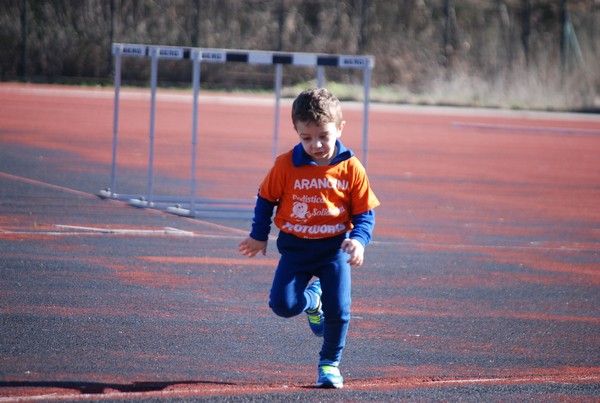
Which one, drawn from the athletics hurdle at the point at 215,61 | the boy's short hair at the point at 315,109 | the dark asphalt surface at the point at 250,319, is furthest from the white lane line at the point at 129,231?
the boy's short hair at the point at 315,109

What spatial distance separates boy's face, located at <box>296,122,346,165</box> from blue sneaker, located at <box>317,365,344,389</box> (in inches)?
43.3

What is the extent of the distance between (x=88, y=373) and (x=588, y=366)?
9.49 feet

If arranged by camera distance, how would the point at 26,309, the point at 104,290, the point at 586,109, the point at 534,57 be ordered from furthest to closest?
the point at 534,57 → the point at 586,109 → the point at 104,290 → the point at 26,309

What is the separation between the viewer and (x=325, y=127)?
5.48 m

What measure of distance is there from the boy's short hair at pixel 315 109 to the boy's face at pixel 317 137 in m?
0.03

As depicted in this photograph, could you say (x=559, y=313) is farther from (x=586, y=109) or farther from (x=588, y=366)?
(x=586, y=109)

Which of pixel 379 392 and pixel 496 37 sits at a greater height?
Result: pixel 496 37

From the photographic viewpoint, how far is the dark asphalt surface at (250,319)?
5.71 meters

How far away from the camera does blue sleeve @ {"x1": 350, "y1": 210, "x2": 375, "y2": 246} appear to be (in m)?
5.57

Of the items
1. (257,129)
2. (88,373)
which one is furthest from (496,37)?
(88,373)

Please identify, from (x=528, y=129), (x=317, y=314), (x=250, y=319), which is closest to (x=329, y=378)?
(x=317, y=314)

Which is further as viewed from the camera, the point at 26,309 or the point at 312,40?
the point at 312,40

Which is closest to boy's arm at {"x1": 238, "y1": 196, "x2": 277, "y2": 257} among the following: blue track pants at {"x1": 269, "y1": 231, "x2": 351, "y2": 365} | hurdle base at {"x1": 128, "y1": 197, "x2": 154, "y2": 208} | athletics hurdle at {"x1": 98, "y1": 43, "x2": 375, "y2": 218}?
blue track pants at {"x1": 269, "y1": 231, "x2": 351, "y2": 365}

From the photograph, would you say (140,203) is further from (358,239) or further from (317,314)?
(358,239)
